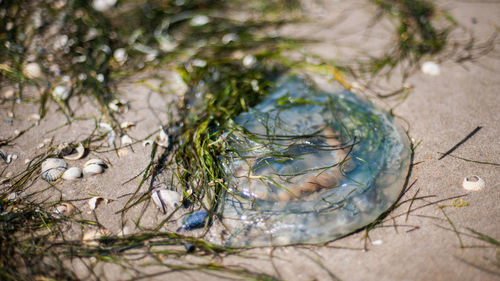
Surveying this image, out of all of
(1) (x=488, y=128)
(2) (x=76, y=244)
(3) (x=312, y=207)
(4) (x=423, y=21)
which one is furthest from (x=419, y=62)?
(2) (x=76, y=244)

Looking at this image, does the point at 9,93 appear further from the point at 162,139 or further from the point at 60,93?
the point at 162,139

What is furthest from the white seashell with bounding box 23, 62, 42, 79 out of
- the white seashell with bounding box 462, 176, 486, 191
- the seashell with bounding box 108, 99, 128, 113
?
the white seashell with bounding box 462, 176, 486, 191

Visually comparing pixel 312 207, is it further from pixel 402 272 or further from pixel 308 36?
pixel 308 36

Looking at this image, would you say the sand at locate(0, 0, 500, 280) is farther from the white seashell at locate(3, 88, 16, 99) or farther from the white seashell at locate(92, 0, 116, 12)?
the white seashell at locate(92, 0, 116, 12)

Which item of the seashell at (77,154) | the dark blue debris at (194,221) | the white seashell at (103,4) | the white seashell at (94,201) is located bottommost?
the dark blue debris at (194,221)

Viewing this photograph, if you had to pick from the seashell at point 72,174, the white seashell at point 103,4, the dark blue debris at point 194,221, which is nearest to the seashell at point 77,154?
the seashell at point 72,174

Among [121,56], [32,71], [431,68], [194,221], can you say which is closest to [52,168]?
[194,221]

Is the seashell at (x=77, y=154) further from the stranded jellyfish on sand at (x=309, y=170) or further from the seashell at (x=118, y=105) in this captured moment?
the stranded jellyfish on sand at (x=309, y=170)
